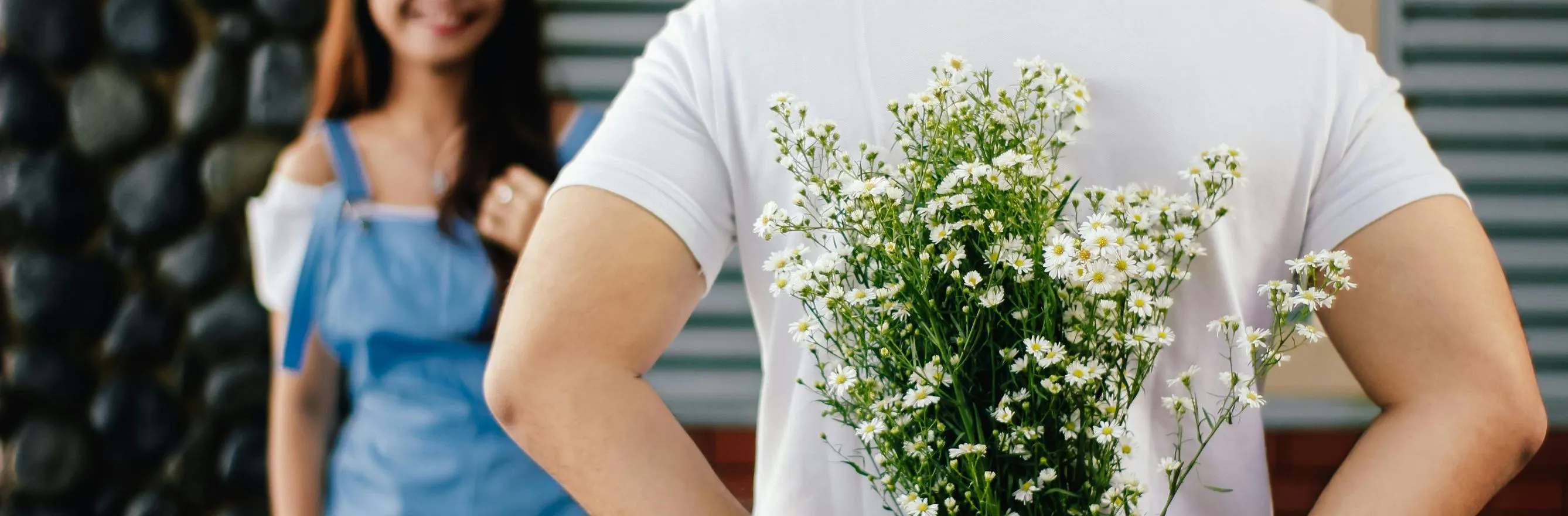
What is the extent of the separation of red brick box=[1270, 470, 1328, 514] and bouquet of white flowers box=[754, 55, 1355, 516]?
83.3 inches

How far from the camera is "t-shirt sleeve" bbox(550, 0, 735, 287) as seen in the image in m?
0.83

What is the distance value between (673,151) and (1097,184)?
317mm

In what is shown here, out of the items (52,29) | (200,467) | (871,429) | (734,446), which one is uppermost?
(871,429)

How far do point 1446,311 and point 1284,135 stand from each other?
17 cm

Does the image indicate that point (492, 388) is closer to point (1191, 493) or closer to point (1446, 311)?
point (1191, 493)

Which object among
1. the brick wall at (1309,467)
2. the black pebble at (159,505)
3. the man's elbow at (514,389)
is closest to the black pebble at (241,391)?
the black pebble at (159,505)

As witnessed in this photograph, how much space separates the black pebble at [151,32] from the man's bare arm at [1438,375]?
274 centimetres

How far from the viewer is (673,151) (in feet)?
2.77

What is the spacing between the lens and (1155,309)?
699 millimetres

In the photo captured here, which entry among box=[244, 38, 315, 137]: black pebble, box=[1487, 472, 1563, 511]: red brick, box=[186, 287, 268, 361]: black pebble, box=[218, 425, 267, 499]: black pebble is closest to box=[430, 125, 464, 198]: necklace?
box=[244, 38, 315, 137]: black pebble

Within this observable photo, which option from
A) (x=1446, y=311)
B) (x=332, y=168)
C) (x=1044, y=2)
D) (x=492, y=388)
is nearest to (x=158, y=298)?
(x=332, y=168)

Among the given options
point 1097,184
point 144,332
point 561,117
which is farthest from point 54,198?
point 1097,184

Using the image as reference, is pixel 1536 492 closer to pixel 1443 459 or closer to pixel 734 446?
pixel 734 446

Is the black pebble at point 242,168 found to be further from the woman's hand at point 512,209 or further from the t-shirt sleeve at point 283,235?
the woman's hand at point 512,209
